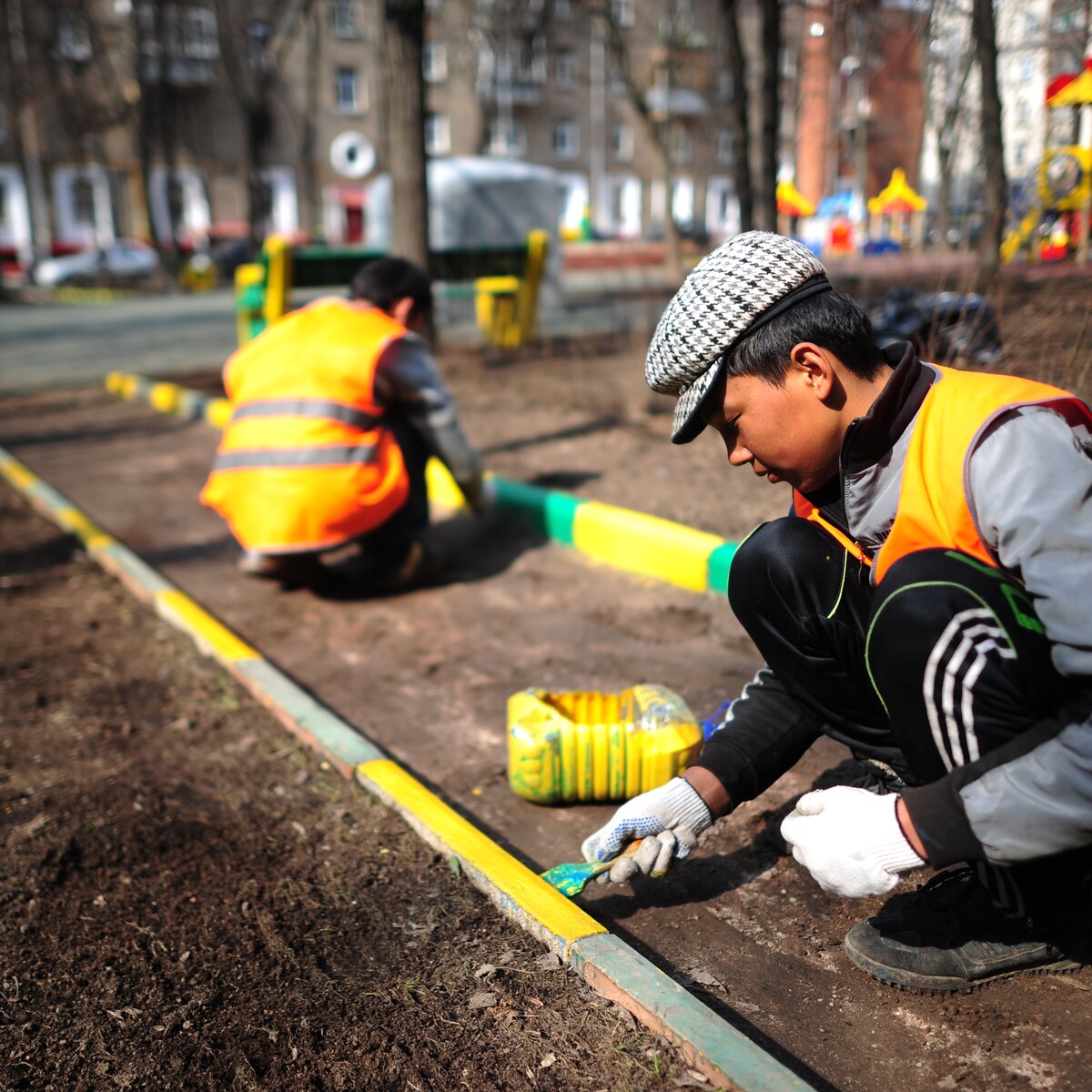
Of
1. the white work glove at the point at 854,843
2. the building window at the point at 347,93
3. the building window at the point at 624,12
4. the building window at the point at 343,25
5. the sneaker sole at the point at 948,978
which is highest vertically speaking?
the building window at the point at 343,25

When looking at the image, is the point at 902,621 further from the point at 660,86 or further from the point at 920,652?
the point at 660,86

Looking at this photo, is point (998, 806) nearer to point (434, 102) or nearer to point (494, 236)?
point (494, 236)

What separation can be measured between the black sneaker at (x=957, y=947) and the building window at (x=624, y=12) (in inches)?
597

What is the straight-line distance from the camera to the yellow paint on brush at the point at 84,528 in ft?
17.0

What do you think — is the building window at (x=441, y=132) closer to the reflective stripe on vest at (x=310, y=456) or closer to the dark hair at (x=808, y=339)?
the reflective stripe on vest at (x=310, y=456)

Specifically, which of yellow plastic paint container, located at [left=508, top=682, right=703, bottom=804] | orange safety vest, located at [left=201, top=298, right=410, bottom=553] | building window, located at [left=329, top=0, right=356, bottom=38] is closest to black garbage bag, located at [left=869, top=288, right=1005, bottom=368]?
orange safety vest, located at [left=201, top=298, right=410, bottom=553]

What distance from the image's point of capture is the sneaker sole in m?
1.97

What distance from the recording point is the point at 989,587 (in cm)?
164

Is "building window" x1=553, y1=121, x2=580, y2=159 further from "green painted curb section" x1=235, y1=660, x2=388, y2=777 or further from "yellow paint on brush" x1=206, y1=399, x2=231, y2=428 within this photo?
"green painted curb section" x1=235, y1=660, x2=388, y2=777

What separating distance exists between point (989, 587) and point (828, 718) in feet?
2.05

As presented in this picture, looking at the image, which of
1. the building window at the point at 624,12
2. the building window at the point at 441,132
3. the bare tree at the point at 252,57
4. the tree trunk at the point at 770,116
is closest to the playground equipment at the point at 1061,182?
the tree trunk at the point at 770,116

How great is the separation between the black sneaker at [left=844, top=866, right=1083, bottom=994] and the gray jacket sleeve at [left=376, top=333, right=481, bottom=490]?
2.83m

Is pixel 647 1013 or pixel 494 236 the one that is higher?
pixel 494 236

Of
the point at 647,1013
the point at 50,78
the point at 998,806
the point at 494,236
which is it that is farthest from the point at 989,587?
the point at 50,78
